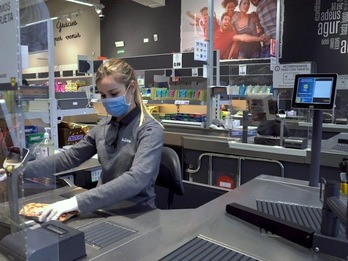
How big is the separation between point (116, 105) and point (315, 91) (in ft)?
3.08

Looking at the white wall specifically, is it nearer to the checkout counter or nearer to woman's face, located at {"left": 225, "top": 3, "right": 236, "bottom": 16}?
woman's face, located at {"left": 225, "top": 3, "right": 236, "bottom": 16}

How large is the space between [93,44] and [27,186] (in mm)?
10044

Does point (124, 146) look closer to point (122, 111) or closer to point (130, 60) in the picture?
point (122, 111)

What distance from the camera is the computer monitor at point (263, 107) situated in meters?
3.22

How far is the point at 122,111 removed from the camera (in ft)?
5.67

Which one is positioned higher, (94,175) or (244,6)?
(244,6)

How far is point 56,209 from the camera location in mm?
1186

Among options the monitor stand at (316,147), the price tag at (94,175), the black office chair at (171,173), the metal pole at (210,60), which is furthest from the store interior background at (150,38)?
the monitor stand at (316,147)

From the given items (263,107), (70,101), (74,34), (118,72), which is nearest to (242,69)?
(263,107)

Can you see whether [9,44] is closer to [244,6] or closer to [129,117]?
[129,117]

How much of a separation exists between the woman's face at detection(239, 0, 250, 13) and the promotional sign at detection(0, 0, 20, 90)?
755 cm

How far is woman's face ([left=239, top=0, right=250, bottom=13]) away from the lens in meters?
7.60

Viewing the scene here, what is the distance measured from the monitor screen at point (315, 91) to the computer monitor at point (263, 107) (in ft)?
5.38

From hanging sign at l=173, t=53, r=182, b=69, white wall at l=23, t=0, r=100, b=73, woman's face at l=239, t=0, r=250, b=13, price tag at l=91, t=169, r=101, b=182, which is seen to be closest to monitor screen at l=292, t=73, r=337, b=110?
price tag at l=91, t=169, r=101, b=182
